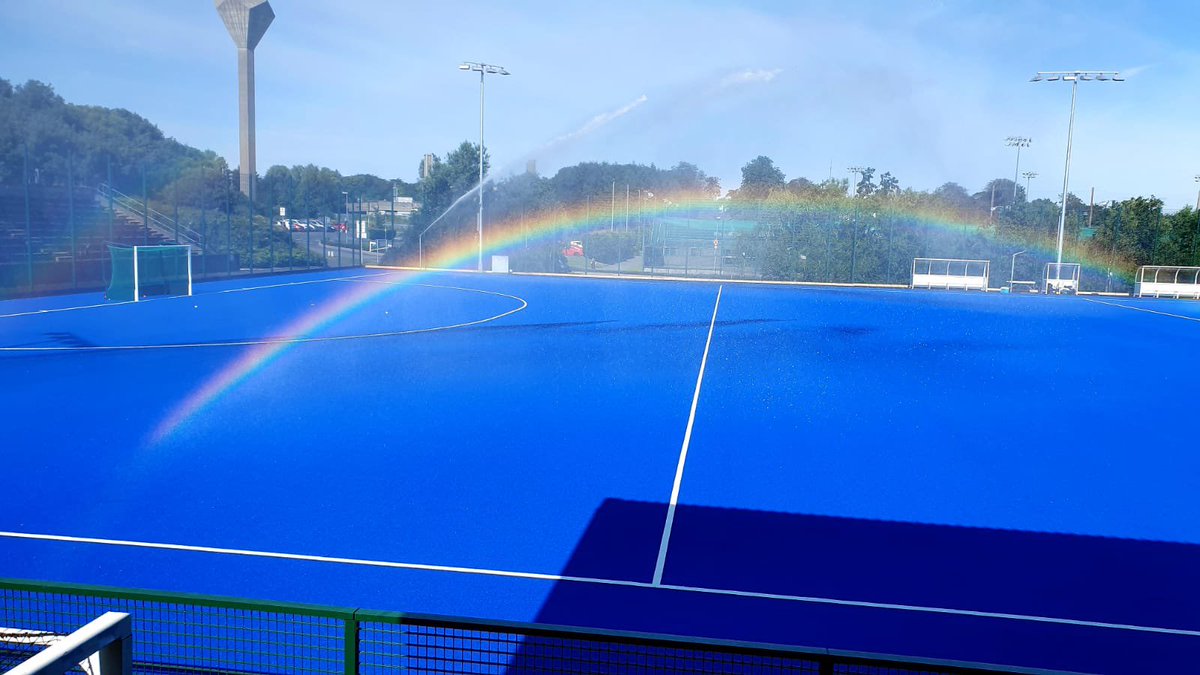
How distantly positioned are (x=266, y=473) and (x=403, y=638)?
494 cm

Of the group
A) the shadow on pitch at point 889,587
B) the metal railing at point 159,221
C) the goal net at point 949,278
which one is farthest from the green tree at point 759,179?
the shadow on pitch at point 889,587

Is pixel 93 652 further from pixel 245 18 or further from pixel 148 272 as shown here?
pixel 245 18

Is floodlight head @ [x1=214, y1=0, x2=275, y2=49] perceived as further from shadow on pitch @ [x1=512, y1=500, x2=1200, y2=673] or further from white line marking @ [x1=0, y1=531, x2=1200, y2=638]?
shadow on pitch @ [x1=512, y1=500, x2=1200, y2=673]

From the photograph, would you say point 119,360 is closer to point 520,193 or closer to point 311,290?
point 311,290

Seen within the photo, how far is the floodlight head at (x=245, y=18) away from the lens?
71.4 m

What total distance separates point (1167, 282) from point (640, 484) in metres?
42.9

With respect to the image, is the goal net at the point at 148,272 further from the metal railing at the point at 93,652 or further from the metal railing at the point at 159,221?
the metal railing at the point at 93,652

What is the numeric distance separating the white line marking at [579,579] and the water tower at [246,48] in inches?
2707

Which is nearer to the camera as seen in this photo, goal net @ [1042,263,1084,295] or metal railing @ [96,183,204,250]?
metal railing @ [96,183,204,250]

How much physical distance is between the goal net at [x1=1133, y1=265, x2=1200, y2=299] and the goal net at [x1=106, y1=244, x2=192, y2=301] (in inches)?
1581

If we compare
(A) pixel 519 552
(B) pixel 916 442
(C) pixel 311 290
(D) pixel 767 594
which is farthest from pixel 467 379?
(C) pixel 311 290

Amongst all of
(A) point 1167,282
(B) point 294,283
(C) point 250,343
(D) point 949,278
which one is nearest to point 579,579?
(C) point 250,343

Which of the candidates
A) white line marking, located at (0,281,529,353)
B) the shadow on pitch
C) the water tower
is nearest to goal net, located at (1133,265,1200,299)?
Answer: white line marking, located at (0,281,529,353)

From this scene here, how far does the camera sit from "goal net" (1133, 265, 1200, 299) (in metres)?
41.9
